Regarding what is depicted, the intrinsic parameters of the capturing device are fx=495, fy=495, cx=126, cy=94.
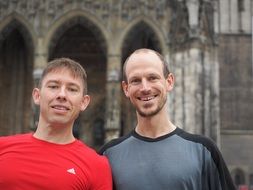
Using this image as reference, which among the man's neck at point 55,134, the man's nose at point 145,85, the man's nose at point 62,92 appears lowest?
the man's neck at point 55,134

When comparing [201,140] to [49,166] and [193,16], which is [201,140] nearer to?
[49,166]

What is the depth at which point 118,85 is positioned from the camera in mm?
16109

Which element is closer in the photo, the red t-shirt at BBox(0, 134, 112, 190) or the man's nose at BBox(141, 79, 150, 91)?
the red t-shirt at BBox(0, 134, 112, 190)

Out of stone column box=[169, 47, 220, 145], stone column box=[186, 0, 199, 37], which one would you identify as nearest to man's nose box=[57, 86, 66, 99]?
stone column box=[169, 47, 220, 145]

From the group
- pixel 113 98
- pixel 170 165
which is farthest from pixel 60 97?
pixel 113 98

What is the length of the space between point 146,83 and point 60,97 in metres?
0.44

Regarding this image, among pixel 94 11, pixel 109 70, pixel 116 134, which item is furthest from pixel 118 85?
pixel 94 11

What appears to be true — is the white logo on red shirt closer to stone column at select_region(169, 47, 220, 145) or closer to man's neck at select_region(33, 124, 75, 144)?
man's neck at select_region(33, 124, 75, 144)

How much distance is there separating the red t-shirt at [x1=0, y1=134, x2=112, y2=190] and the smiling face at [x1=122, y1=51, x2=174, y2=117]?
344 millimetres

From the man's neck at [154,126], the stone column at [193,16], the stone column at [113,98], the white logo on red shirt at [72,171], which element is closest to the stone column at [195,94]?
the stone column at [193,16]

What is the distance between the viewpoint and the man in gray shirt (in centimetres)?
240

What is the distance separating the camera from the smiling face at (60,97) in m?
2.45

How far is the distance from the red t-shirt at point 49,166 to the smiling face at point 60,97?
13 cm

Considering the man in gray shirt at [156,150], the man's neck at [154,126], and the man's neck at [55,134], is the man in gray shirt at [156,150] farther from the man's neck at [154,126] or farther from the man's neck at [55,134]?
the man's neck at [55,134]
